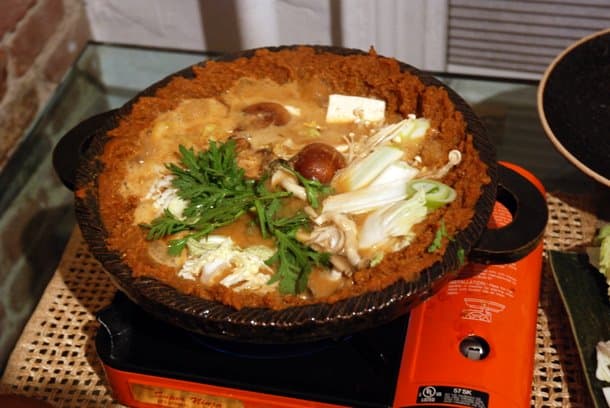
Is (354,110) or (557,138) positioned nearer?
(354,110)

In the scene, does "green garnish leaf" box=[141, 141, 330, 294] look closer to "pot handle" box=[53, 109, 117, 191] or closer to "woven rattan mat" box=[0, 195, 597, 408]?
"pot handle" box=[53, 109, 117, 191]

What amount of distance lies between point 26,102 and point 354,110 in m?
0.95

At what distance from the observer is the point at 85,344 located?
50.3 inches

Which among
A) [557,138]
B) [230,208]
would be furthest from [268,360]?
[557,138]

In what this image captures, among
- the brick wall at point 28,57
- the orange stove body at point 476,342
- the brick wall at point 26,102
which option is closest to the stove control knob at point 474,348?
the orange stove body at point 476,342

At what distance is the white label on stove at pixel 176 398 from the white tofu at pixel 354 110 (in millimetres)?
475

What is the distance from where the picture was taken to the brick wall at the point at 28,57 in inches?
69.2

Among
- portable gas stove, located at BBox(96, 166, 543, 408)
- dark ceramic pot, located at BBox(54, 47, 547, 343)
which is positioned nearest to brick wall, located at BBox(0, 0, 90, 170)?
dark ceramic pot, located at BBox(54, 47, 547, 343)

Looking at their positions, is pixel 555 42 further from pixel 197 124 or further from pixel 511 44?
pixel 197 124

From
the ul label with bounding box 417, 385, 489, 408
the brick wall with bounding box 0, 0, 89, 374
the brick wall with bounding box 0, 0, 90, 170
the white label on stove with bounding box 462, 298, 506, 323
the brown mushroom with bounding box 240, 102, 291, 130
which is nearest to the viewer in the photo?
the ul label with bounding box 417, 385, 489, 408

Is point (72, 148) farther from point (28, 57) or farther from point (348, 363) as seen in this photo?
point (28, 57)

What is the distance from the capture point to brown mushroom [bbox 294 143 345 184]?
3.72ft

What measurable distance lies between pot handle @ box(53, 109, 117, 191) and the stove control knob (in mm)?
632

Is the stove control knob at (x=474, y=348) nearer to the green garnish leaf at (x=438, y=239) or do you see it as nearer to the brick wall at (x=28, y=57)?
the green garnish leaf at (x=438, y=239)
